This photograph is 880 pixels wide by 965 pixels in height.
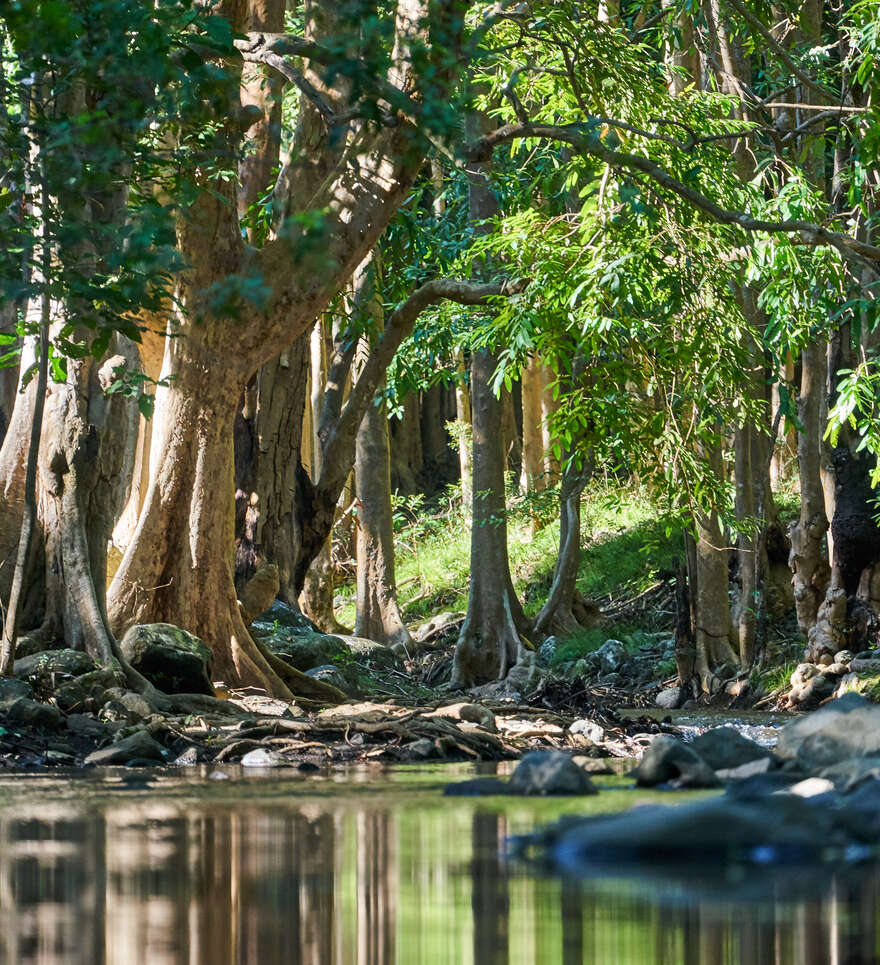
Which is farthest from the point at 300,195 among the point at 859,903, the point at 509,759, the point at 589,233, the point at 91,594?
the point at 859,903

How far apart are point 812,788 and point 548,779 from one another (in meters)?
1.00

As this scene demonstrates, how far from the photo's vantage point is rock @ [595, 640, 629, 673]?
1706 cm

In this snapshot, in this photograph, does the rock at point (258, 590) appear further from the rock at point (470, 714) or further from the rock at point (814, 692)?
the rock at point (814, 692)

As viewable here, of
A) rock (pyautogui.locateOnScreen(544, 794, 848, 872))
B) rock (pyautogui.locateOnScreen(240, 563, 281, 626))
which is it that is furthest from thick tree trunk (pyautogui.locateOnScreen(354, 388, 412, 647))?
rock (pyautogui.locateOnScreen(544, 794, 848, 872))

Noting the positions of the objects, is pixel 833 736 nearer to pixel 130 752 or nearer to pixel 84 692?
pixel 130 752

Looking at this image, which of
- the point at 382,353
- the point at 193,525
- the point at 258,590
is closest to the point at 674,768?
the point at 193,525

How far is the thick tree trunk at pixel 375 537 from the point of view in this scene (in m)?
18.9

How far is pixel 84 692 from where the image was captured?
27.5ft

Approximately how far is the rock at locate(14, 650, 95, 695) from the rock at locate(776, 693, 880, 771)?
4.24 metres

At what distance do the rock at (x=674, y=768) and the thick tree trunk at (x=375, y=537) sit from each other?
13097 millimetres

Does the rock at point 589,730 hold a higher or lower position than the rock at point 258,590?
lower

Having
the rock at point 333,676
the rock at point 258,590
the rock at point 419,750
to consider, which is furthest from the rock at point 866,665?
the rock at point 419,750

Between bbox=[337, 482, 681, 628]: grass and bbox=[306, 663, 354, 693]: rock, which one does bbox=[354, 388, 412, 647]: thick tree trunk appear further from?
bbox=[306, 663, 354, 693]: rock

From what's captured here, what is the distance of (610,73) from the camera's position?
1112cm
